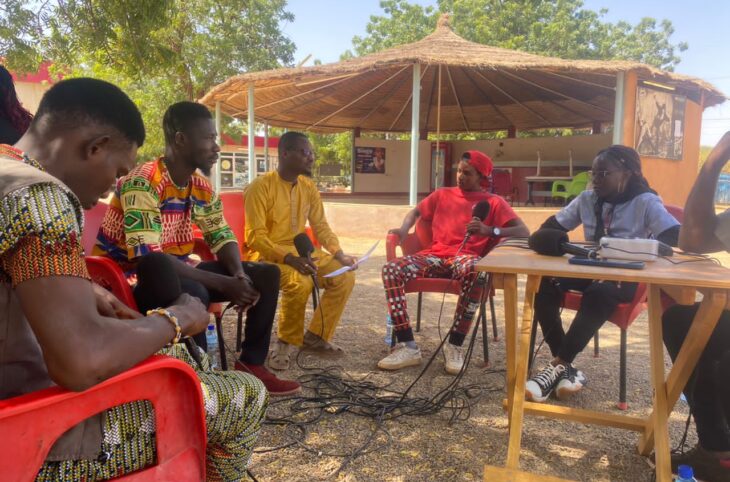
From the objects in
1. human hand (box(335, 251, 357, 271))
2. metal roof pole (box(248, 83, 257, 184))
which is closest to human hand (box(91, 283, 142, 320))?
human hand (box(335, 251, 357, 271))

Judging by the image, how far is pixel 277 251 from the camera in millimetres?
3621

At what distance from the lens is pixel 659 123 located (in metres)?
10.1

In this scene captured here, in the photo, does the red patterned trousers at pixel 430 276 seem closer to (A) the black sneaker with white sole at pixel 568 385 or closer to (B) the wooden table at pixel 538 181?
(A) the black sneaker with white sole at pixel 568 385

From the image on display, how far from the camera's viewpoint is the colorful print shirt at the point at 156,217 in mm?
2473

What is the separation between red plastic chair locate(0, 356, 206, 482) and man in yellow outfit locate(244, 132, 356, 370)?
6.99 ft

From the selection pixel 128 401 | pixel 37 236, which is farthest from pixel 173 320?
pixel 37 236

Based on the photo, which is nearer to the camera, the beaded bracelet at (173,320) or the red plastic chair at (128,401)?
the red plastic chair at (128,401)

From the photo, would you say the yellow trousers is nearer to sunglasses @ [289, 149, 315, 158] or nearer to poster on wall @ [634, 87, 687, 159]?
sunglasses @ [289, 149, 315, 158]

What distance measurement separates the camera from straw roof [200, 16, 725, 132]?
8641 mm

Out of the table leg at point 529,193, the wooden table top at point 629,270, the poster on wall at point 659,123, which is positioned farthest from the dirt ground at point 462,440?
the table leg at point 529,193

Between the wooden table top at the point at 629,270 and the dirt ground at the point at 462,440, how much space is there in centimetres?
91

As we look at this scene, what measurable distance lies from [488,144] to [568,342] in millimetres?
14077

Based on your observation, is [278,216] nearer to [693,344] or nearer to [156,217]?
[156,217]

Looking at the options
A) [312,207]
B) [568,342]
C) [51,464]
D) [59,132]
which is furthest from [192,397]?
[312,207]
